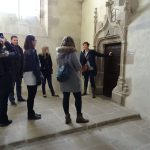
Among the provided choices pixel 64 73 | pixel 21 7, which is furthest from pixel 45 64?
pixel 64 73

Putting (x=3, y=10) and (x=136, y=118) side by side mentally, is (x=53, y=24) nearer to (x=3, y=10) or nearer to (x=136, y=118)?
(x=3, y=10)

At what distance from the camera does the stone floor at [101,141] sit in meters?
2.62

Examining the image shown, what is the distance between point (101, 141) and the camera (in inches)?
110

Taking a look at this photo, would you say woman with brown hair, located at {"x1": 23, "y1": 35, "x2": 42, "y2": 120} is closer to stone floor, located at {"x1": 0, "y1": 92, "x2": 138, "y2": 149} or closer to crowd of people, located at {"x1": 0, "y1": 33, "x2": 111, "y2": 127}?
crowd of people, located at {"x1": 0, "y1": 33, "x2": 111, "y2": 127}

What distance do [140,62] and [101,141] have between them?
1.79m

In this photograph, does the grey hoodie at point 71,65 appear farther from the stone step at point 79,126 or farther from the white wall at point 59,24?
the white wall at point 59,24

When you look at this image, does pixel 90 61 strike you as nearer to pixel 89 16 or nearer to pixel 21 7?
pixel 89 16

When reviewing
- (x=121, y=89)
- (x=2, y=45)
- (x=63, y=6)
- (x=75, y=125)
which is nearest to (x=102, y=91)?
(x=121, y=89)

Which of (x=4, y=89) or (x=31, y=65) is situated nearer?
(x=4, y=89)

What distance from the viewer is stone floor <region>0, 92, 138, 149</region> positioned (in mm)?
2797

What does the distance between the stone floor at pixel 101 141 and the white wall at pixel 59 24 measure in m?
3.16

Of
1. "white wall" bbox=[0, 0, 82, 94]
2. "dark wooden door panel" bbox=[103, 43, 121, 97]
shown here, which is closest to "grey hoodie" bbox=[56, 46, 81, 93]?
"dark wooden door panel" bbox=[103, 43, 121, 97]

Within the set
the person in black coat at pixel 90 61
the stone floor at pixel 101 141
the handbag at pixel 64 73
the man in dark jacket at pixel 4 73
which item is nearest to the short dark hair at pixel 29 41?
the man in dark jacket at pixel 4 73

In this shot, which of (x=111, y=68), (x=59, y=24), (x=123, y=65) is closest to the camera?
(x=123, y=65)
